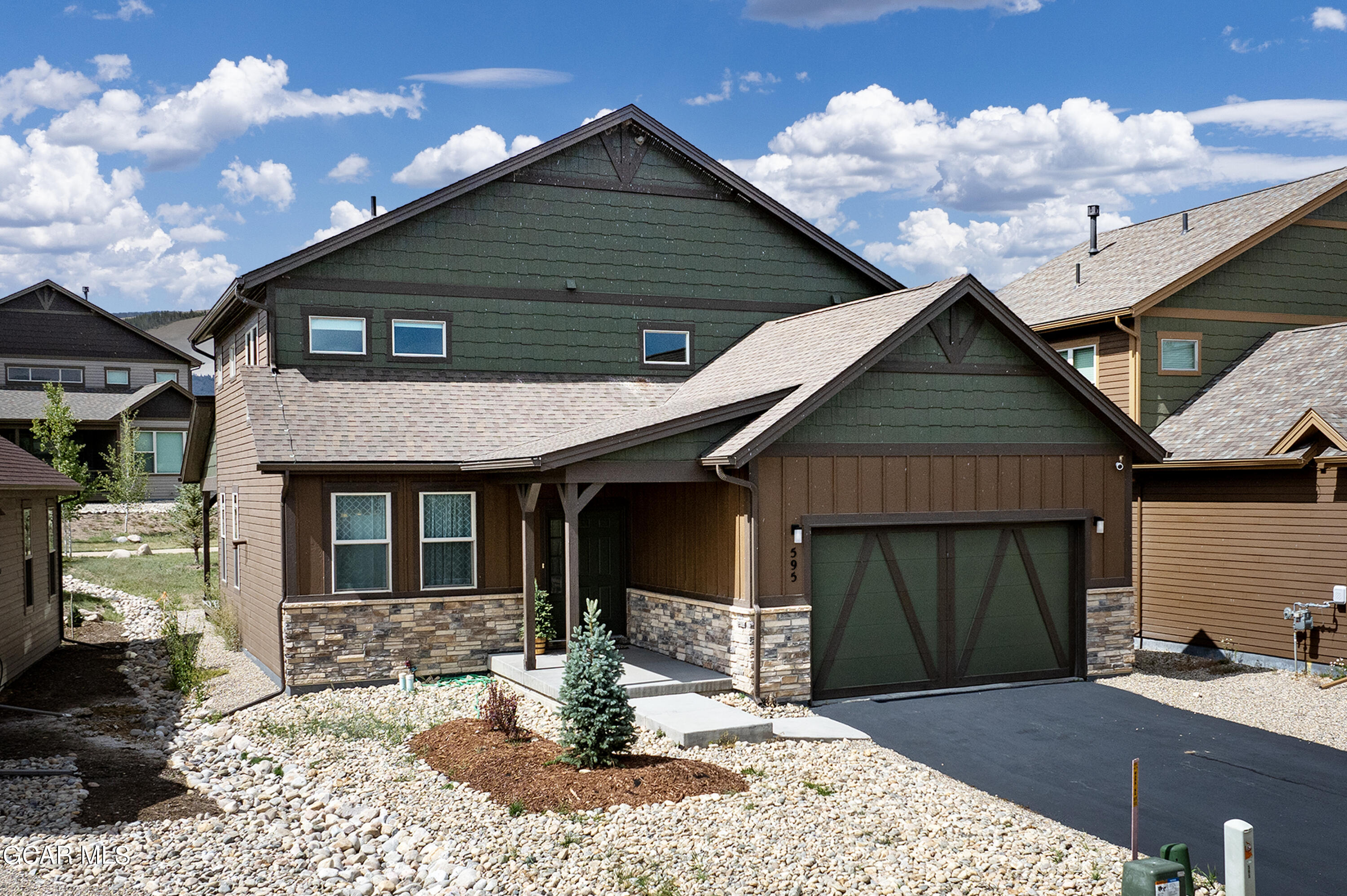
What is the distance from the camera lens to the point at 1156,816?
337 inches

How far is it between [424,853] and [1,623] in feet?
30.1

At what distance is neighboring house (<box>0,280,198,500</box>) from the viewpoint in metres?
36.0

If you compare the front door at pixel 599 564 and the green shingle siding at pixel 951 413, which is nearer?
the green shingle siding at pixel 951 413

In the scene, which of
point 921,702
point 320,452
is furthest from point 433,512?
point 921,702

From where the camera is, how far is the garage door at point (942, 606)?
501 inches

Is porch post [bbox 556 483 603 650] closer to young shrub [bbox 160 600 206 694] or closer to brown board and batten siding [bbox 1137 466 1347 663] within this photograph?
young shrub [bbox 160 600 206 694]

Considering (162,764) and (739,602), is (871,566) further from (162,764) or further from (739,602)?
(162,764)

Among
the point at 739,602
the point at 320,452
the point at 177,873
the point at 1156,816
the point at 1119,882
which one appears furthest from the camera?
the point at 320,452

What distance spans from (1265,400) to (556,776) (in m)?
12.8

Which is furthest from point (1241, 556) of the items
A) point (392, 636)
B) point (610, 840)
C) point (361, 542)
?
point (361, 542)

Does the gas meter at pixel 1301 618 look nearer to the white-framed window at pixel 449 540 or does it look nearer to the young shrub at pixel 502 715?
the young shrub at pixel 502 715

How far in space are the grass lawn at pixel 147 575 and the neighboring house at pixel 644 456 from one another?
22.2 feet

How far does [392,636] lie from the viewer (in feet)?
44.7

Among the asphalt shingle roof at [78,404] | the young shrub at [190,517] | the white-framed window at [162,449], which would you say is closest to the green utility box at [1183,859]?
the young shrub at [190,517]
